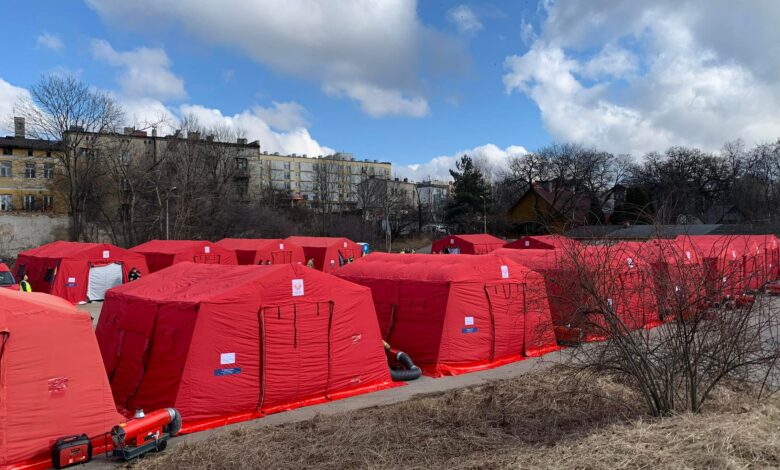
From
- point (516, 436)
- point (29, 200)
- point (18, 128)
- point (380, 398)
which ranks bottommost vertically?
point (380, 398)

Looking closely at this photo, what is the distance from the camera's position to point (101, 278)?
24.2 m

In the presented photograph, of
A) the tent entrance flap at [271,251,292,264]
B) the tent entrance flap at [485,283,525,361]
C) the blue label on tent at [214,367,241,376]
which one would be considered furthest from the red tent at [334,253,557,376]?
the tent entrance flap at [271,251,292,264]

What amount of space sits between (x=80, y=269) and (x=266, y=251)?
33.9ft

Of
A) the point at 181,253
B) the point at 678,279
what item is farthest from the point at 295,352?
the point at 181,253

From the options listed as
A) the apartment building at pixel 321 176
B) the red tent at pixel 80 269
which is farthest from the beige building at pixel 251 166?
the red tent at pixel 80 269

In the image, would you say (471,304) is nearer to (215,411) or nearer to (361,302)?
(361,302)

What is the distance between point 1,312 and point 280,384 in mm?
4054

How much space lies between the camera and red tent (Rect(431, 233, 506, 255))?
39.1 metres

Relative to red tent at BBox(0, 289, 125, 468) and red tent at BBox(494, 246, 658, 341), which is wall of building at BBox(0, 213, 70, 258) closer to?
red tent at BBox(0, 289, 125, 468)

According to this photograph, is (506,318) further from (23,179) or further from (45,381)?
(23,179)

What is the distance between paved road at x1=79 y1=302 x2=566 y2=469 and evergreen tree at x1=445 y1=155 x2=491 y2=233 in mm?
52667

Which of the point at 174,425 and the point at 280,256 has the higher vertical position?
the point at 174,425

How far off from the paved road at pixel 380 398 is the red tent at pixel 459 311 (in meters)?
0.40

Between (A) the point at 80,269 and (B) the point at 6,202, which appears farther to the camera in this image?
(B) the point at 6,202
